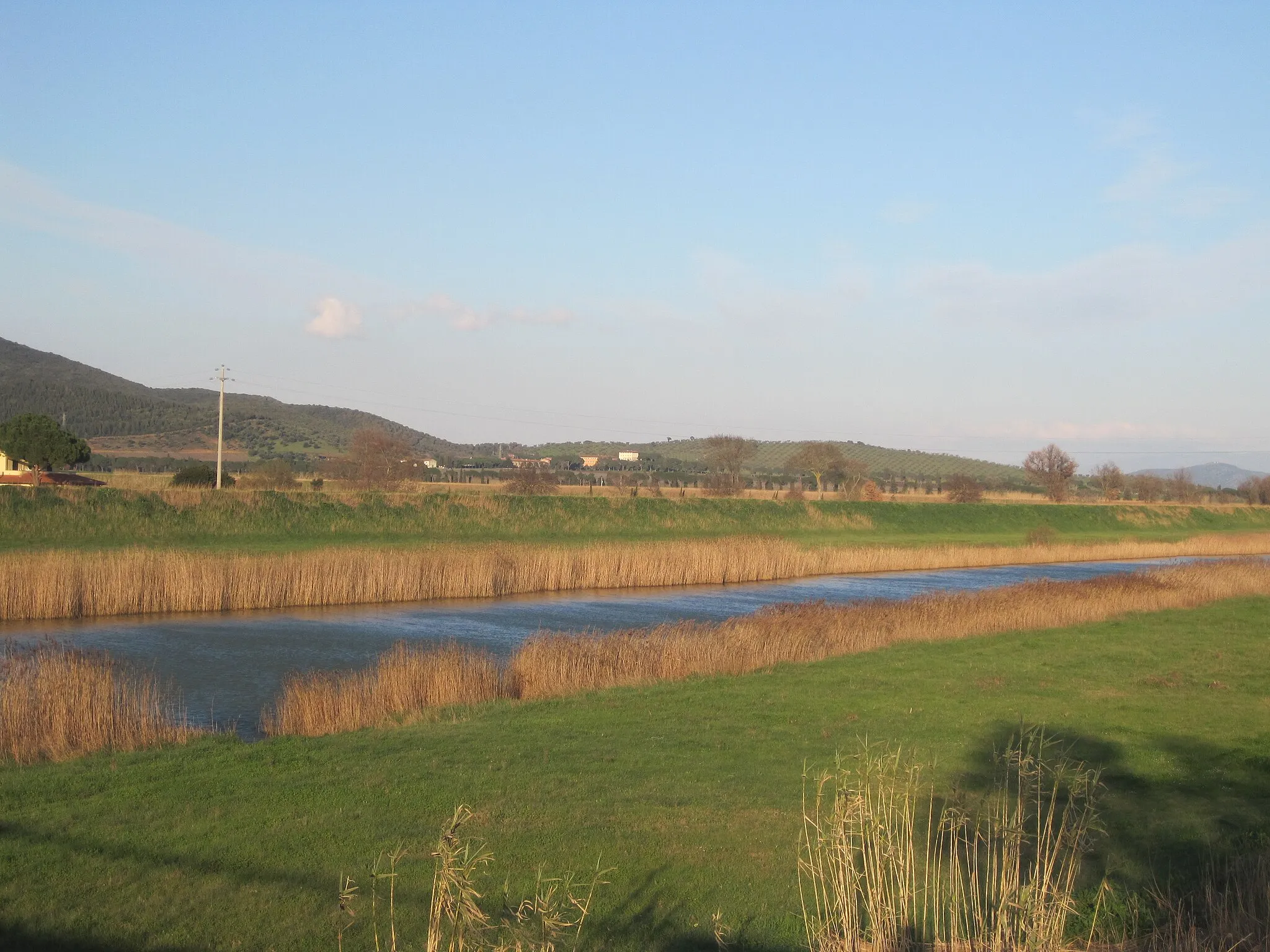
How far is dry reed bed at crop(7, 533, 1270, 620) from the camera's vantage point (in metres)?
24.3

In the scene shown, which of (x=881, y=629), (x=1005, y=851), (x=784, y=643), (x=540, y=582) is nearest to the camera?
(x=1005, y=851)

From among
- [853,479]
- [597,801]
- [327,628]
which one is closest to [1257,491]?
[853,479]

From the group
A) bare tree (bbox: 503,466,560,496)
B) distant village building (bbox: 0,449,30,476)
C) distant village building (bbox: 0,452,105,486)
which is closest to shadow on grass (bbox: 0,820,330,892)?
distant village building (bbox: 0,452,105,486)

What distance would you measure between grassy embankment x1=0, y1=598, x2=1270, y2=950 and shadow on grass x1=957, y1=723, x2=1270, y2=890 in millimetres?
32

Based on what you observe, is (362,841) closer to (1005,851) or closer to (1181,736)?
(1005,851)

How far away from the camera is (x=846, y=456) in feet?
531

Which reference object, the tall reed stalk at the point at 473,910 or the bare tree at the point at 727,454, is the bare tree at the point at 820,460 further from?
the tall reed stalk at the point at 473,910

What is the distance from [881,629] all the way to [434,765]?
1211 cm

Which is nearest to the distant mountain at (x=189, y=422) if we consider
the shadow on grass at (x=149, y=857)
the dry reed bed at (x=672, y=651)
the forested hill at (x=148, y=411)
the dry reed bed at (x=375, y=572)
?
the forested hill at (x=148, y=411)

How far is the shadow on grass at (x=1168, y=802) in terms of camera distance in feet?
26.4

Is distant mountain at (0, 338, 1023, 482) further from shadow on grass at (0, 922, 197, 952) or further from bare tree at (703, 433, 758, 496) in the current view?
shadow on grass at (0, 922, 197, 952)

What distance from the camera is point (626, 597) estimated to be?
103 ft

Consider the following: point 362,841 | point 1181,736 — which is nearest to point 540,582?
point 1181,736

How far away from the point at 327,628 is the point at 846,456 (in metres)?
143
